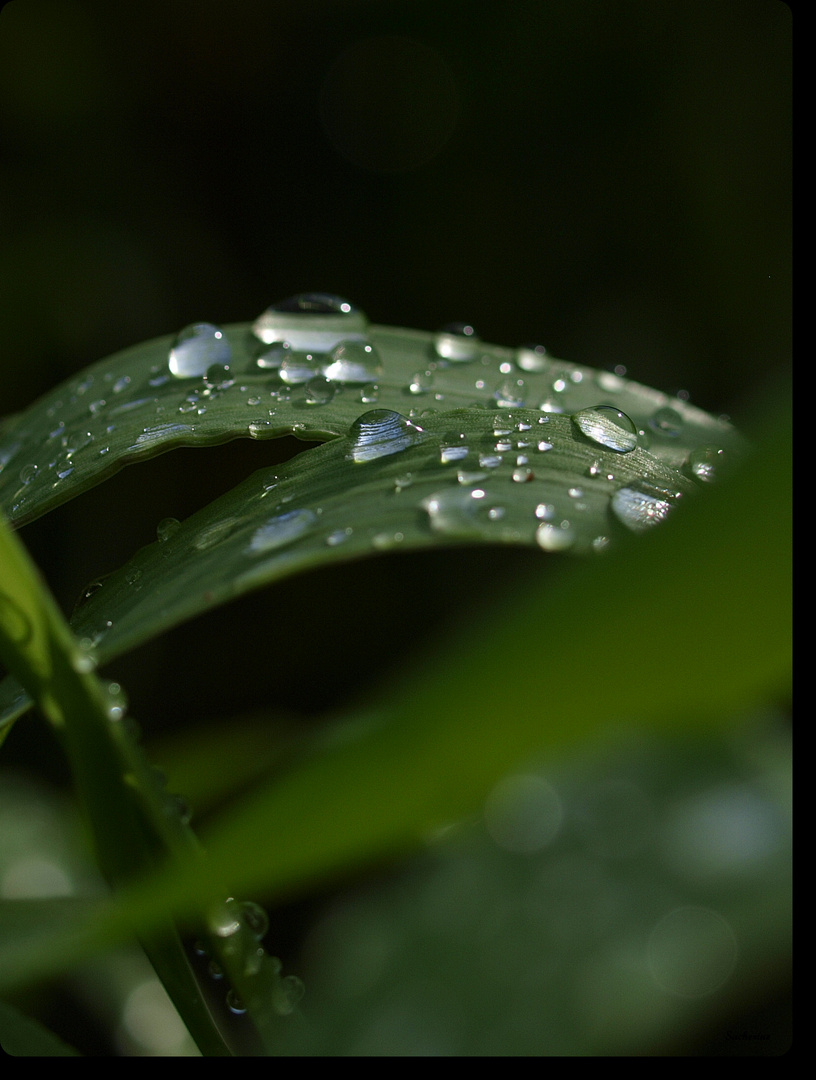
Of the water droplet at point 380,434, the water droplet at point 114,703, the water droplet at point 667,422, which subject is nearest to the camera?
the water droplet at point 114,703

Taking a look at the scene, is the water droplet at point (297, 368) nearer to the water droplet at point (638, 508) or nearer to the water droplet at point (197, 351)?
the water droplet at point (197, 351)

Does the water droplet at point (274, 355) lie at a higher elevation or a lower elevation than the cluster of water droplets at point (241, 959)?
higher

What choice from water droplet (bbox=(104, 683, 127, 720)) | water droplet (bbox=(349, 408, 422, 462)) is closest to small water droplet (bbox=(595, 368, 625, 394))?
water droplet (bbox=(349, 408, 422, 462))

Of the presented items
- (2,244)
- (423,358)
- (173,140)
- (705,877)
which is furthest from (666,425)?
(173,140)

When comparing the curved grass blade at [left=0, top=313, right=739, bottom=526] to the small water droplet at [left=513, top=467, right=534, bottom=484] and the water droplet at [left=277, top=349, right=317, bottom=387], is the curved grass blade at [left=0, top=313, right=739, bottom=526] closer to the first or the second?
the water droplet at [left=277, top=349, right=317, bottom=387]

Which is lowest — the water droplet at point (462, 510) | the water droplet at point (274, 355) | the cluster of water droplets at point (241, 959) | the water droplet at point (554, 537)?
the cluster of water droplets at point (241, 959)

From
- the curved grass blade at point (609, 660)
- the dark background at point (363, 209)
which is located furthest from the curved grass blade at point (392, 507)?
the dark background at point (363, 209)

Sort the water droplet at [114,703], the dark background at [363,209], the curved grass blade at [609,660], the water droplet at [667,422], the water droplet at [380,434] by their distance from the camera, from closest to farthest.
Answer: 1. the curved grass blade at [609,660]
2. the water droplet at [114,703]
3. the water droplet at [380,434]
4. the water droplet at [667,422]
5. the dark background at [363,209]

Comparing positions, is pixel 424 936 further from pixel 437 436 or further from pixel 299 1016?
pixel 437 436
